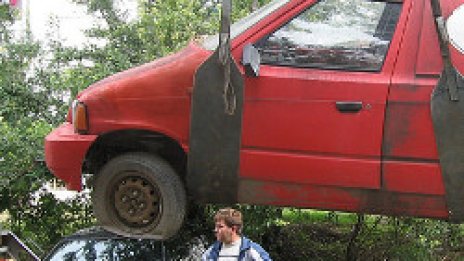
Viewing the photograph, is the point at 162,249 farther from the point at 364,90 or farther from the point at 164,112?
the point at 364,90

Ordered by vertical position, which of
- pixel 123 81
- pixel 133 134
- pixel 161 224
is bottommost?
pixel 161 224

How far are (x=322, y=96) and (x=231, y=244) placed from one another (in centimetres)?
101

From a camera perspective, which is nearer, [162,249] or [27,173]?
[162,249]

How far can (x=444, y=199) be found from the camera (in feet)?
12.0

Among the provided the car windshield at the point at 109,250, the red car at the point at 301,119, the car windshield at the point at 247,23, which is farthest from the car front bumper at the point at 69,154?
the car windshield at the point at 247,23

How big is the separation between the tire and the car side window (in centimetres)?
99

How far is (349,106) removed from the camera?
3.60 metres

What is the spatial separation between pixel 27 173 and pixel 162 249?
231cm

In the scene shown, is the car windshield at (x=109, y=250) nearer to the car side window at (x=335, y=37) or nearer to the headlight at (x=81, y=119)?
the headlight at (x=81, y=119)

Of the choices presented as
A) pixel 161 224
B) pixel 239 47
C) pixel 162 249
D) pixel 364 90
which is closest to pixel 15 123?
pixel 162 249

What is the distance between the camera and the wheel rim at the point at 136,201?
4.02 meters

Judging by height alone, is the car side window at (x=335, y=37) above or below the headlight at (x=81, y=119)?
above

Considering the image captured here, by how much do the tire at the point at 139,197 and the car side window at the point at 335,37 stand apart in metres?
0.99

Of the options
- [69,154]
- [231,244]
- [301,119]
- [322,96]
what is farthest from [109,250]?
[322,96]
